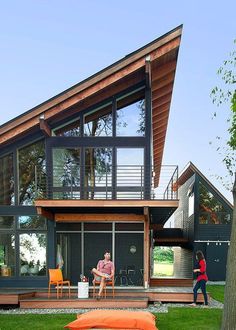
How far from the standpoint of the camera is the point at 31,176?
50.1ft

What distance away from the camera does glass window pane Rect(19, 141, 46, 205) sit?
15180 mm

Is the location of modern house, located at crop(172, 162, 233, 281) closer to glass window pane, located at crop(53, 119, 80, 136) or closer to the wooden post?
the wooden post

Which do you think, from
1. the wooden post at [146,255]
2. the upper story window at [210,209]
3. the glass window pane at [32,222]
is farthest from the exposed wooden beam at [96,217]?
the upper story window at [210,209]

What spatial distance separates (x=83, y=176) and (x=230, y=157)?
7.11 m

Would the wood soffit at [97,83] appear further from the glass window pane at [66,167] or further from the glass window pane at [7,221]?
the glass window pane at [7,221]

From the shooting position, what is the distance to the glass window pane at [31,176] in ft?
49.8

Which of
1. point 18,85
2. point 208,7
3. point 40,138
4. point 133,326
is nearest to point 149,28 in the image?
point 40,138

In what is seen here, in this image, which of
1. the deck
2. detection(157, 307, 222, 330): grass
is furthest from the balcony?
detection(157, 307, 222, 330): grass

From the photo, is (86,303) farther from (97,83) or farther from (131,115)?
(97,83)

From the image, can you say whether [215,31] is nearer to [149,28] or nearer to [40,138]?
[149,28]

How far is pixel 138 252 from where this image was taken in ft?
49.7

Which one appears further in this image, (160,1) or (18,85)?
(18,85)

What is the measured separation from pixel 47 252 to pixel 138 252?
2.75 metres

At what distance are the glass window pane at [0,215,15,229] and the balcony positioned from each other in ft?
3.42
